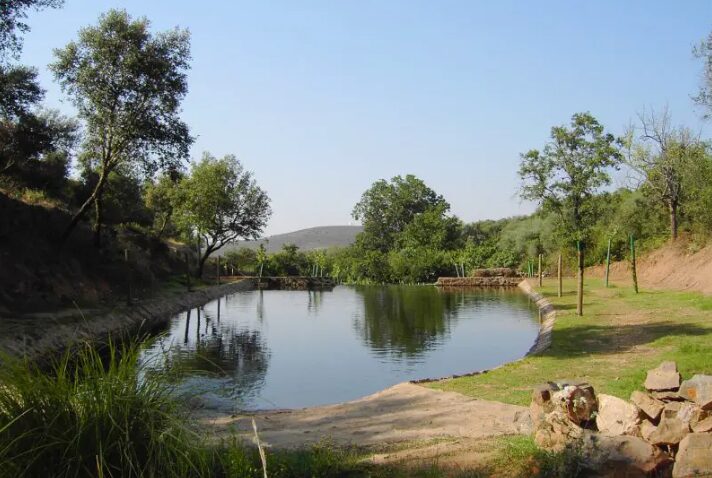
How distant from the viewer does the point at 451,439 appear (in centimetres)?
703

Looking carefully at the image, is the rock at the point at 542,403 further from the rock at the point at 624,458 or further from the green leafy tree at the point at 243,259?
the green leafy tree at the point at 243,259

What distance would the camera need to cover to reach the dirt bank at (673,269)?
2692 centimetres

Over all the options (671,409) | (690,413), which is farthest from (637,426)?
(690,413)

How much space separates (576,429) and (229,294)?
141ft

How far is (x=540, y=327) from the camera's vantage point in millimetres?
23266

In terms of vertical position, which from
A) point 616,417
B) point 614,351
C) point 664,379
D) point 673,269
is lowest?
point 614,351

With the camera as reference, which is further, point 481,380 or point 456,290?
point 456,290

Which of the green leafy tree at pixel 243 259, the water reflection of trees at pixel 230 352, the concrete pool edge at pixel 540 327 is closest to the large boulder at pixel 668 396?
the concrete pool edge at pixel 540 327

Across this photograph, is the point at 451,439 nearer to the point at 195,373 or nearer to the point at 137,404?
the point at 195,373

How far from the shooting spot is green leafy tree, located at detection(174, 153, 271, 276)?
1843 inches

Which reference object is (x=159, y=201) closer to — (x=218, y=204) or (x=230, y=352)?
(x=218, y=204)

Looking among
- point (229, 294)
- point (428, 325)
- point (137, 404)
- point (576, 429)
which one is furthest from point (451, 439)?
point (229, 294)

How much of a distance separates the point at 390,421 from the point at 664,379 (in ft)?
12.7

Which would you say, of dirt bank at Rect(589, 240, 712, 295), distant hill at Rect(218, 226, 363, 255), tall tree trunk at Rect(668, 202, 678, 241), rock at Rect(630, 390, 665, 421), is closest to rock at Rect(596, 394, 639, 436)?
rock at Rect(630, 390, 665, 421)
